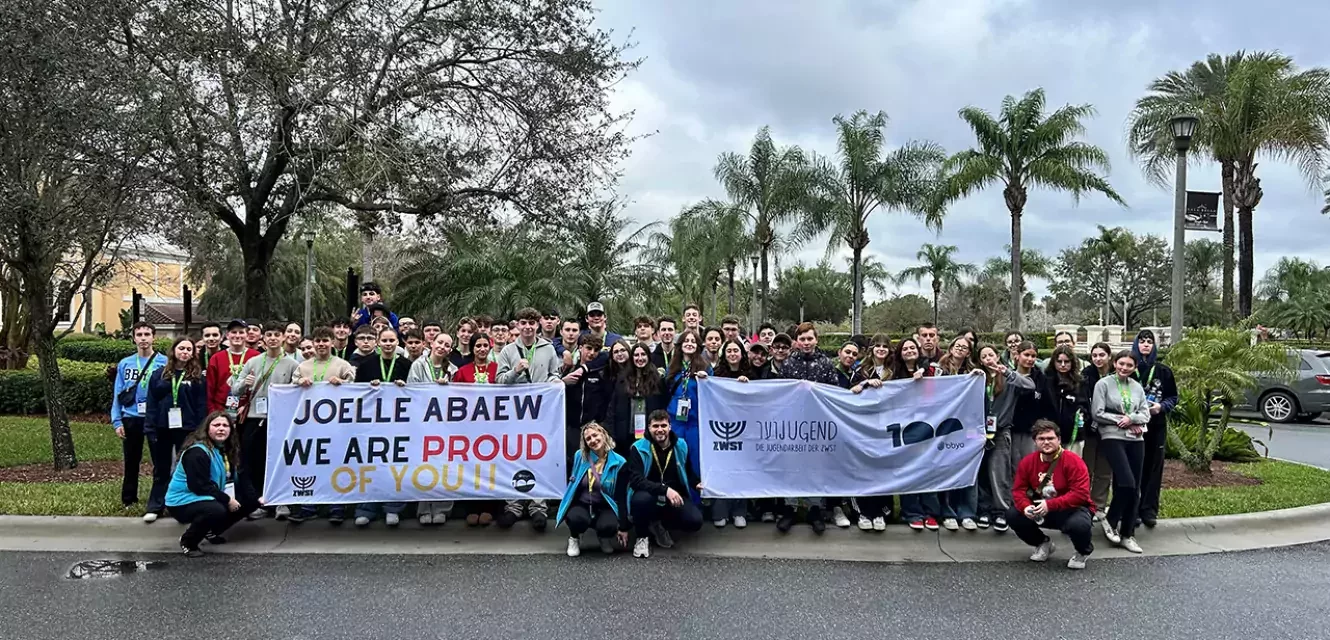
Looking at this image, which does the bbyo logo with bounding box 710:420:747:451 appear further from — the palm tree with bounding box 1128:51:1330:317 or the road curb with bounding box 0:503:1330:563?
the palm tree with bounding box 1128:51:1330:317

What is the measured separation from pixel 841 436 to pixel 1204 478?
4778mm

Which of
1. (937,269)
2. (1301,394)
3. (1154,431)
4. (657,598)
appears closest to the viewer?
(657,598)

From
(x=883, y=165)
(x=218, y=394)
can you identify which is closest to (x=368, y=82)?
(x=218, y=394)

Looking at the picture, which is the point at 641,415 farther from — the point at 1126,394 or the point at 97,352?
the point at 97,352

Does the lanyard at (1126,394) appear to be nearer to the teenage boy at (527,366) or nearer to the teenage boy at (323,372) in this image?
the teenage boy at (527,366)

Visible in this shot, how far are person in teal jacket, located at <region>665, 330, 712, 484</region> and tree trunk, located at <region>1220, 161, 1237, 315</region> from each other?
23.9 m

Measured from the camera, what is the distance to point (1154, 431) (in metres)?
6.95

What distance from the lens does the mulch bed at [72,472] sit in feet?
28.5

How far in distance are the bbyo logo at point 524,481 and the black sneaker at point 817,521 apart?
2.23 metres

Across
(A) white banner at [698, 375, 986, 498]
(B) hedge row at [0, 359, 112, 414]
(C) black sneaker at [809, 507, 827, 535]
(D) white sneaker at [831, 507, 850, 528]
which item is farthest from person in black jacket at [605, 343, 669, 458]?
(B) hedge row at [0, 359, 112, 414]

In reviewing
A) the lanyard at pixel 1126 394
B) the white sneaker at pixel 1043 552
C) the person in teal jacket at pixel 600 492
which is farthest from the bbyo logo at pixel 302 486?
the lanyard at pixel 1126 394

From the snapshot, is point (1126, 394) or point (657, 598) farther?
point (1126, 394)

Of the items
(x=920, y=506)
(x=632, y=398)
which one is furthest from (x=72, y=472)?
(x=920, y=506)

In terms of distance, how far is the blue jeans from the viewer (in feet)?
22.7
